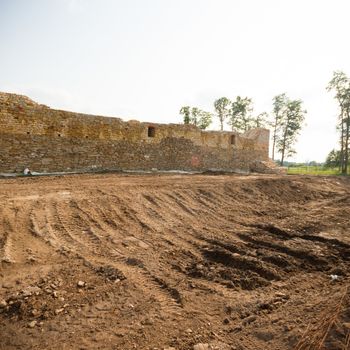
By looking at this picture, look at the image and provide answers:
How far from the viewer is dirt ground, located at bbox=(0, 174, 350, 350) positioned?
246 cm

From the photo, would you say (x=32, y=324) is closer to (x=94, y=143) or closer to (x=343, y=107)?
(x=94, y=143)

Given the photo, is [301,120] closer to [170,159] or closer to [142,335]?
[170,159]

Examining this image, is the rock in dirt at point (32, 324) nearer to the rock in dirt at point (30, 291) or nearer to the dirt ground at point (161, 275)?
the dirt ground at point (161, 275)

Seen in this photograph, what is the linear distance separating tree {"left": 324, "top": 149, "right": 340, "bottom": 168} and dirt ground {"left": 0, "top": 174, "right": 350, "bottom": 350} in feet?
77.4

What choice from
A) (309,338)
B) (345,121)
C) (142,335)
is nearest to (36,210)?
(142,335)

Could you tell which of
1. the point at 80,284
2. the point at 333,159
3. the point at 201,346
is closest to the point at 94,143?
the point at 80,284

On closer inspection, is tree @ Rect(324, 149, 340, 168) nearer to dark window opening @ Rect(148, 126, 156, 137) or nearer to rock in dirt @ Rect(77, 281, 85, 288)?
dark window opening @ Rect(148, 126, 156, 137)

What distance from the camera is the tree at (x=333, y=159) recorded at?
27203 mm

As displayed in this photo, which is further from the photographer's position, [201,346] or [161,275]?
[161,275]

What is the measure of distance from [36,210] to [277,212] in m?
6.35

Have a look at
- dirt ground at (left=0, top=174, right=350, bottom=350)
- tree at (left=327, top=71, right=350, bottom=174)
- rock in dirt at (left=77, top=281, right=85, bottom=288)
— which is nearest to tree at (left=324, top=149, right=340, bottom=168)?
tree at (left=327, top=71, right=350, bottom=174)

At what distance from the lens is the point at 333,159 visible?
91.0 feet

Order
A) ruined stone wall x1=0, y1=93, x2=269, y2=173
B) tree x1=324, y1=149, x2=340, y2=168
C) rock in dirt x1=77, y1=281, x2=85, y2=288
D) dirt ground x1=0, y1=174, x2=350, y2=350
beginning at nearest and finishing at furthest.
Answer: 1. dirt ground x1=0, y1=174, x2=350, y2=350
2. rock in dirt x1=77, y1=281, x2=85, y2=288
3. ruined stone wall x1=0, y1=93, x2=269, y2=173
4. tree x1=324, y1=149, x2=340, y2=168

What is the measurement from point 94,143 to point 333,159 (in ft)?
84.8
